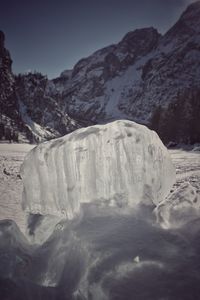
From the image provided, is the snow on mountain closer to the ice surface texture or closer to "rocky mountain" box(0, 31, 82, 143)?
"rocky mountain" box(0, 31, 82, 143)

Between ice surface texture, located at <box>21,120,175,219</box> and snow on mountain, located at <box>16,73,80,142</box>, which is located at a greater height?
snow on mountain, located at <box>16,73,80,142</box>

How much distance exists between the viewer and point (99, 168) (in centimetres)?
513

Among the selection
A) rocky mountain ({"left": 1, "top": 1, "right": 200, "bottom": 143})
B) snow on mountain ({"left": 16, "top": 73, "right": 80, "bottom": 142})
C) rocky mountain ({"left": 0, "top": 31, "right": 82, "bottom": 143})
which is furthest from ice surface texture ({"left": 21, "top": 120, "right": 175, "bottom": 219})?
snow on mountain ({"left": 16, "top": 73, "right": 80, "bottom": 142})

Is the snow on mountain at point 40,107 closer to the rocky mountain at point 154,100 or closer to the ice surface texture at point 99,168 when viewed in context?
the rocky mountain at point 154,100

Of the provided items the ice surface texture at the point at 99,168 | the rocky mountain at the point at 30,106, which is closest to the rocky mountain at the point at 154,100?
the rocky mountain at the point at 30,106

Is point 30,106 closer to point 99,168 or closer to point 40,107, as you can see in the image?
point 40,107

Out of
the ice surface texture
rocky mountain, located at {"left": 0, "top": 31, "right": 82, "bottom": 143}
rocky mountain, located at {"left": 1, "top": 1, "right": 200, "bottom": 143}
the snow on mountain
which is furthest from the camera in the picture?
the snow on mountain

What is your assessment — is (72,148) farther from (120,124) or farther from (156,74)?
(156,74)

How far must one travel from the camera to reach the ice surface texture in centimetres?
509

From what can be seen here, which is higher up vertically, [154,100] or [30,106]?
[154,100]

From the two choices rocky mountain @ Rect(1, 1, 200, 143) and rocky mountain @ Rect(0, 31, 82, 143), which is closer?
rocky mountain @ Rect(1, 1, 200, 143)

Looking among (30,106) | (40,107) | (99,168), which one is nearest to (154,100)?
(40,107)

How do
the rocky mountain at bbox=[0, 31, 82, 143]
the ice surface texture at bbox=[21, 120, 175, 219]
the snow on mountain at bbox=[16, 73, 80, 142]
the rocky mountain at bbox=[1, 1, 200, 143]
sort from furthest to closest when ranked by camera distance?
the snow on mountain at bbox=[16, 73, 80, 142]
the rocky mountain at bbox=[0, 31, 82, 143]
the rocky mountain at bbox=[1, 1, 200, 143]
the ice surface texture at bbox=[21, 120, 175, 219]

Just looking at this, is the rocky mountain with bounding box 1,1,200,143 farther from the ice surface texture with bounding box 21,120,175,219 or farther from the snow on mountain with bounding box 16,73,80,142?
the ice surface texture with bounding box 21,120,175,219
